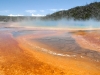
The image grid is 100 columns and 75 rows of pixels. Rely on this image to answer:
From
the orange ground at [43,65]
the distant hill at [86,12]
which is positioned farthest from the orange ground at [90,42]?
the distant hill at [86,12]

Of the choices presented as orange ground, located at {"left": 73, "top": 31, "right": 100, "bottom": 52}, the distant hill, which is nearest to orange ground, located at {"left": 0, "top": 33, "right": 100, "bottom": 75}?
orange ground, located at {"left": 73, "top": 31, "right": 100, "bottom": 52}

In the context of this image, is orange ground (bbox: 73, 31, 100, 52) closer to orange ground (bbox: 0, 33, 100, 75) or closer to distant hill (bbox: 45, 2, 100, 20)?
orange ground (bbox: 0, 33, 100, 75)

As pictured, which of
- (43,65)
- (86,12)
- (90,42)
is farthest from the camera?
(86,12)

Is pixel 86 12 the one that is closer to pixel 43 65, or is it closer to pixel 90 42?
pixel 90 42

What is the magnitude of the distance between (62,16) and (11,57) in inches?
2459

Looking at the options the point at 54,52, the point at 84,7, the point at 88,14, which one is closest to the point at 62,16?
the point at 84,7

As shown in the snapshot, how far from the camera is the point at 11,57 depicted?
27.0 ft

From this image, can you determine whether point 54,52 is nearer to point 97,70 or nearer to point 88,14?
point 97,70

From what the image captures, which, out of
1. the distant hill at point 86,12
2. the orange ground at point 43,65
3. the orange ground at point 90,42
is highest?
the distant hill at point 86,12

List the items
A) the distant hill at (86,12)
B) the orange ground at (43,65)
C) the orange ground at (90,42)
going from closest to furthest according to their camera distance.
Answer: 1. the orange ground at (43,65)
2. the orange ground at (90,42)
3. the distant hill at (86,12)

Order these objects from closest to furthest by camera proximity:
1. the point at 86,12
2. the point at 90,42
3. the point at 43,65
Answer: the point at 43,65
the point at 90,42
the point at 86,12

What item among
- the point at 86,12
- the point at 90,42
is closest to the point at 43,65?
the point at 90,42

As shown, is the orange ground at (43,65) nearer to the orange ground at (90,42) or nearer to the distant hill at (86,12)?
the orange ground at (90,42)

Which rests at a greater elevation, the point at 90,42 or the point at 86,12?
the point at 86,12
